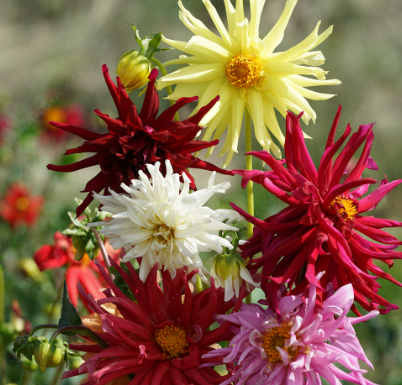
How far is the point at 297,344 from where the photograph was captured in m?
0.27

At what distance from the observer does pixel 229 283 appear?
283 millimetres

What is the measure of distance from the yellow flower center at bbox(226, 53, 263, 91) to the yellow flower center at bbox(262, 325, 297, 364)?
7.3 inches

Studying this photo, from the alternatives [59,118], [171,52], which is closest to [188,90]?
[59,118]

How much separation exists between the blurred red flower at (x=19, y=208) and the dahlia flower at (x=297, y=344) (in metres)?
0.80

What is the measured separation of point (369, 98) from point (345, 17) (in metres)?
0.55

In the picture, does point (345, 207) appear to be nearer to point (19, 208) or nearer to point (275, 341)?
point (275, 341)

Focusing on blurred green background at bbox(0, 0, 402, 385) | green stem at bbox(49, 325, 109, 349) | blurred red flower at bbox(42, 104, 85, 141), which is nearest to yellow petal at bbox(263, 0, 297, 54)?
green stem at bbox(49, 325, 109, 349)

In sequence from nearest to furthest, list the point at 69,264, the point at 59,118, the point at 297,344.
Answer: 1. the point at 297,344
2. the point at 69,264
3. the point at 59,118

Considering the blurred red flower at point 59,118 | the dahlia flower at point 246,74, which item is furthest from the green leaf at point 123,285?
the blurred red flower at point 59,118

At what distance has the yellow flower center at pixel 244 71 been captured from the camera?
0.33 metres

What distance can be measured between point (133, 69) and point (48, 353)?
21 cm

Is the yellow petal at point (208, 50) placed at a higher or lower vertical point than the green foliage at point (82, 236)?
higher

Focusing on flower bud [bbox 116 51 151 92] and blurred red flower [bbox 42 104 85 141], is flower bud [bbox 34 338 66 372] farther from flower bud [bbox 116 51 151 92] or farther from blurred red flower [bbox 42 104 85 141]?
blurred red flower [bbox 42 104 85 141]

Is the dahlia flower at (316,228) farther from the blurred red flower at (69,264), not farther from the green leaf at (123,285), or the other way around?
the blurred red flower at (69,264)
